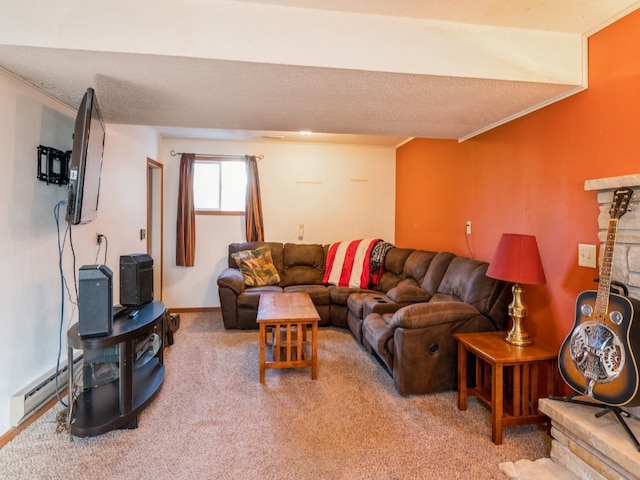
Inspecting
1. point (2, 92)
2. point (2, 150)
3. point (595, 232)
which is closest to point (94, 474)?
point (2, 150)

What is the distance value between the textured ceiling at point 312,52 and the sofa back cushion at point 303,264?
256 cm

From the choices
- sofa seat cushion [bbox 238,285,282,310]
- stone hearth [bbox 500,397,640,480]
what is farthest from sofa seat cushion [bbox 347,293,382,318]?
stone hearth [bbox 500,397,640,480]

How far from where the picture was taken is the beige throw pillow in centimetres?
402

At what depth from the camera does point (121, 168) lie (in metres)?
3.12

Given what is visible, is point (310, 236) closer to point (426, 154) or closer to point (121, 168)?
point (426, 154)

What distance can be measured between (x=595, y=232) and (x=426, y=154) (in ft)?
7.85

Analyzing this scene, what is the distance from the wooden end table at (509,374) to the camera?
1.79m

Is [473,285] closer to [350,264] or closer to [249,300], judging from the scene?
[350,264]

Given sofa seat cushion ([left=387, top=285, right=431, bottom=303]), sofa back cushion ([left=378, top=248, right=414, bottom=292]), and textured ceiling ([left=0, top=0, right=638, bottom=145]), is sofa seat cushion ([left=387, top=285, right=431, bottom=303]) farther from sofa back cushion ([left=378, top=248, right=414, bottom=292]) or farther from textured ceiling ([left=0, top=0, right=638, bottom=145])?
textured ceiling ([left=0, top=0, right=638, bottom=145])

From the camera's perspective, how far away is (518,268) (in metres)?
1.93

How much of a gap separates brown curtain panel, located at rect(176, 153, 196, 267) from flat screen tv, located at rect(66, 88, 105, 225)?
7.98 ft

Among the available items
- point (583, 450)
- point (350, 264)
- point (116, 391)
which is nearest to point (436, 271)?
point (350, 264)

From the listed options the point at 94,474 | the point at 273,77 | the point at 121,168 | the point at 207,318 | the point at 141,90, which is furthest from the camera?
the point at 207,318

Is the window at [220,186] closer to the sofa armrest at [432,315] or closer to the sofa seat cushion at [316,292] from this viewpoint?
the sofa seat cushion at [316,292]
